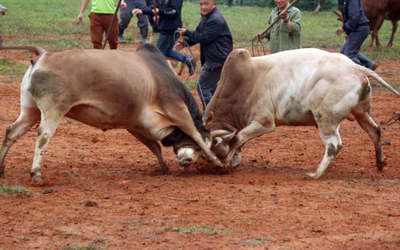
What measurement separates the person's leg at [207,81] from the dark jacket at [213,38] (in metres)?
0.15

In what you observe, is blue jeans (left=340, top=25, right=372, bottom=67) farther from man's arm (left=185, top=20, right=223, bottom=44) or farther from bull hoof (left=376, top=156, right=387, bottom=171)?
bull hoof (left=376, top=156, right=387, bottom=171)

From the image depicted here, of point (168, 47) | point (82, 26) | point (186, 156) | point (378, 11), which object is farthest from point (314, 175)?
point (82, 26)

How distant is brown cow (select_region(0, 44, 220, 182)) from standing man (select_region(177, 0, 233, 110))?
6.18 ft

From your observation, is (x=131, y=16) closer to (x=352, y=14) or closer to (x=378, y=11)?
(x=378, y=11)

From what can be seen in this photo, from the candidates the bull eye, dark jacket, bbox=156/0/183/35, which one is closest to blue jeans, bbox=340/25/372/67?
dark jacket, bbox=156/0/183/35

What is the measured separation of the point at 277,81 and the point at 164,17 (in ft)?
14.8

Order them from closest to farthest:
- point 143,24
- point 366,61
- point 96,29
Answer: point 366,61 < point 96,29 < point 143,24

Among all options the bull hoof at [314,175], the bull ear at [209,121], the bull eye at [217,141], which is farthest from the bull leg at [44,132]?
the bull hoof at [314,175]

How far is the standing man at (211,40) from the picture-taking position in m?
8.62

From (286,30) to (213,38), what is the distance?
119cm

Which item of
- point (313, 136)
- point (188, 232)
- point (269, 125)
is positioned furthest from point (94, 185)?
point (313, 136)

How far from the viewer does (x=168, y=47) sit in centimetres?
1127

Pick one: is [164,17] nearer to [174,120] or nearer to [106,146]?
[106,146]

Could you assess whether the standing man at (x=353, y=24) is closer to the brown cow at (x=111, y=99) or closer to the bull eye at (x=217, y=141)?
the bull eye at (x=217, y=141)
